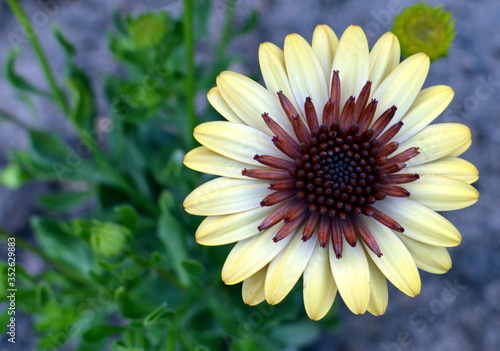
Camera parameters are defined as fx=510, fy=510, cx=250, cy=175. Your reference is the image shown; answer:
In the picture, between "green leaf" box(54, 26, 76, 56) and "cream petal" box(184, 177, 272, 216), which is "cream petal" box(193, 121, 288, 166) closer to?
"cream petal" box(184, 177, 272, 216)

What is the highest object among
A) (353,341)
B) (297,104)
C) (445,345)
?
(297,104)

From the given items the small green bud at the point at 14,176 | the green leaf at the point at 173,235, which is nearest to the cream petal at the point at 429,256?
the green leaf at the point at 173,235

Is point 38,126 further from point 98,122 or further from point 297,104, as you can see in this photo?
point 297,104

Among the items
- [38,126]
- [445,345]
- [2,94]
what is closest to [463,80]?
[445,345]

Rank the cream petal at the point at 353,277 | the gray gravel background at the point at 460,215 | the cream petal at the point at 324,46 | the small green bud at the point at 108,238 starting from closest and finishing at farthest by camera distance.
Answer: the cream petal at the point at 353,277, the cream petal at the point at 324,46, the small green bud at the point at 108,238, the gray gravel background at the point at 460,215

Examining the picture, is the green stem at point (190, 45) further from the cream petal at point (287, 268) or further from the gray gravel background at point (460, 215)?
the gray gravel background at point (460, 215)
